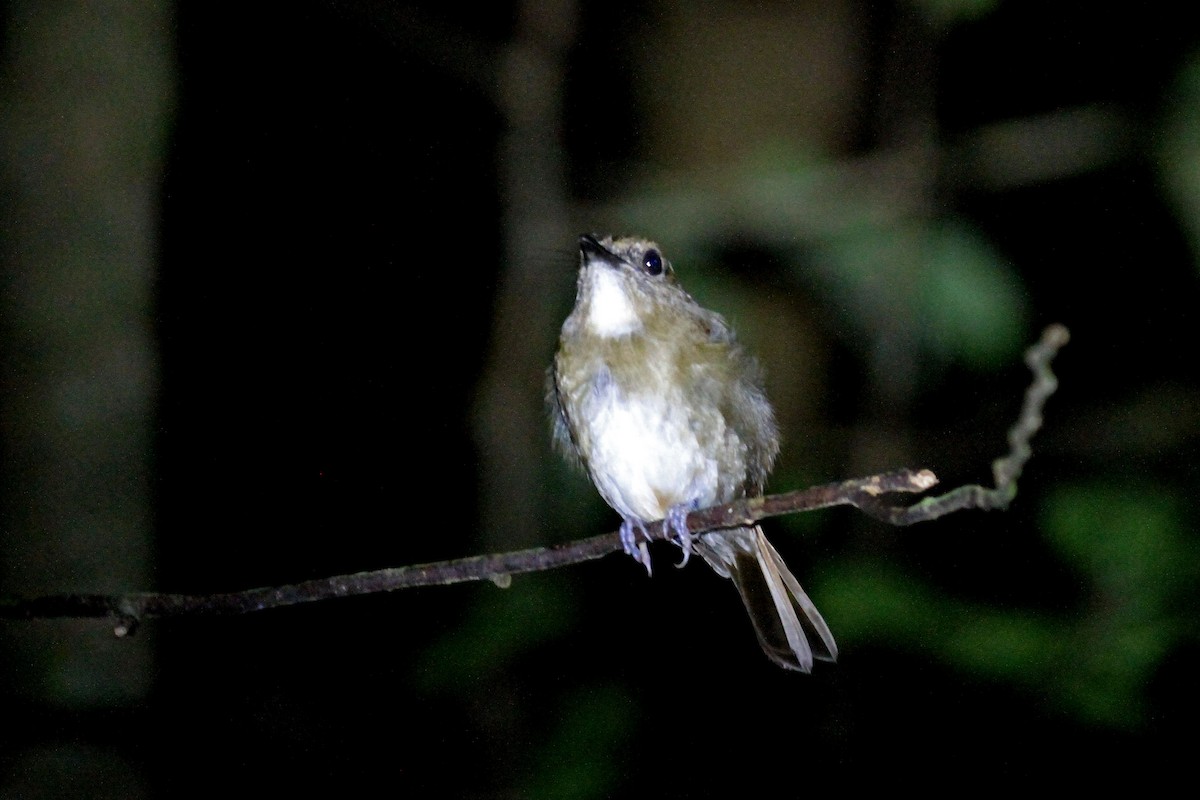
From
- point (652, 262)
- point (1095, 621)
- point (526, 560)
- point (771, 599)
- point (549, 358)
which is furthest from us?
point (549, 358)

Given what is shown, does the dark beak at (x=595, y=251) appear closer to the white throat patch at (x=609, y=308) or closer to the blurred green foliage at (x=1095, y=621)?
the white throat patch at (x=609, y=308)

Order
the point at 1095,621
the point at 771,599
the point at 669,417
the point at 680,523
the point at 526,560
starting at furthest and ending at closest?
the point at 1095,621 < the point at 771,599 < the point at 669,417 < the point at 680,523 < the point at 526,560

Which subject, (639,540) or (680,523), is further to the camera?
(639,540)

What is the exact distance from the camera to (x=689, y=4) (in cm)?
676

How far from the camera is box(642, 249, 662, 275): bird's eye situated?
13.1 ft

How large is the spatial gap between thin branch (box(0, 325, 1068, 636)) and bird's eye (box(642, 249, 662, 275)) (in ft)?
5.07

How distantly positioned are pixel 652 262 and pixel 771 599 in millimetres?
1368

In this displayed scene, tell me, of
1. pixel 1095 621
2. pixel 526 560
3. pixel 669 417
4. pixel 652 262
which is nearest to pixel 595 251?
pixel 652 262

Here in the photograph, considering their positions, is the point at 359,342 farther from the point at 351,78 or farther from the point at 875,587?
the point at 875,587

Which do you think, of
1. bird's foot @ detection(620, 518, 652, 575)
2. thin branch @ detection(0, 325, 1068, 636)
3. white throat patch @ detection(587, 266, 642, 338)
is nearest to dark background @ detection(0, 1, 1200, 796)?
bird's foot @ detection(620, 518, 652, 575)

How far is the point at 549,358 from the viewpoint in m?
6.35

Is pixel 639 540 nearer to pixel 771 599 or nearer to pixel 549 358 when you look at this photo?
pixel 771 599

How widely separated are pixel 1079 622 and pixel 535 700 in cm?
293

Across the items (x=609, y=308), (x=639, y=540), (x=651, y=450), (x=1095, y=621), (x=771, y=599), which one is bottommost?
(x=1095, y=621)
